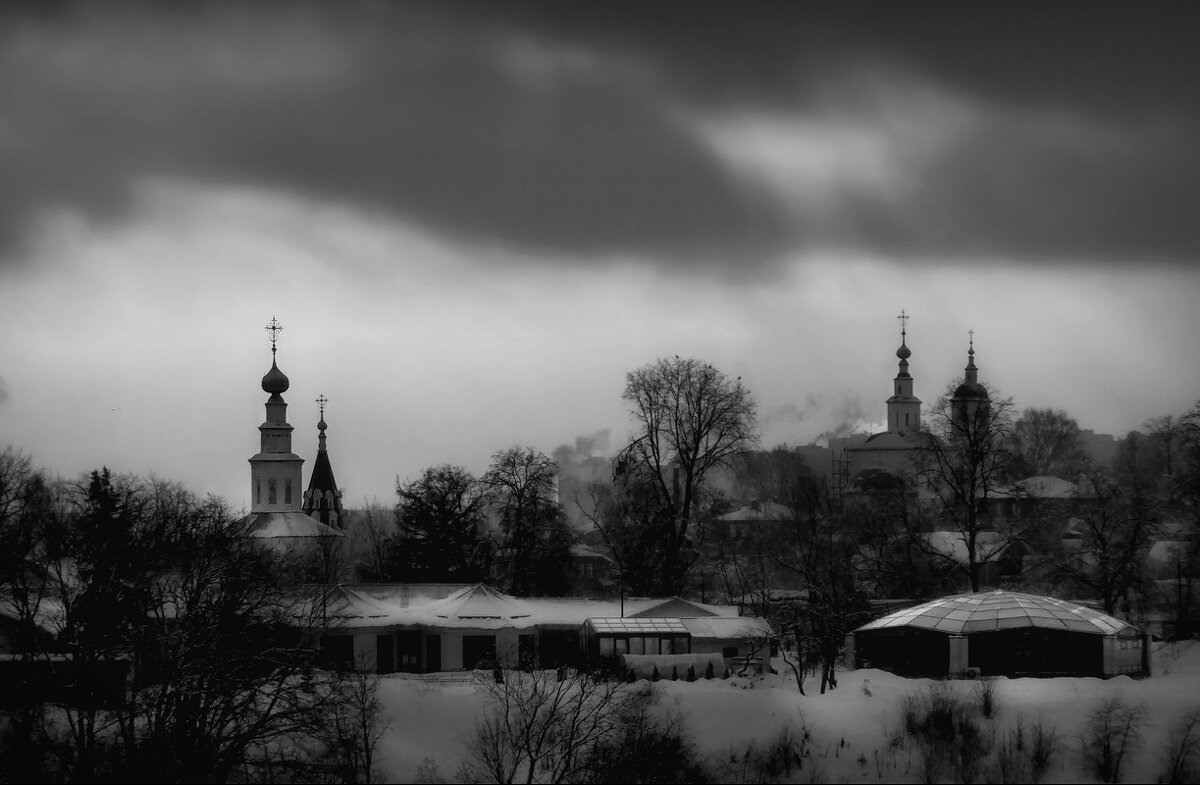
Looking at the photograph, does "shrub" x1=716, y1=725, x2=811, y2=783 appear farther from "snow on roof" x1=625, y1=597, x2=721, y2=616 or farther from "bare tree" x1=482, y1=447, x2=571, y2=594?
"bare tree" x1=482, y1=447, x2=571, y2=594

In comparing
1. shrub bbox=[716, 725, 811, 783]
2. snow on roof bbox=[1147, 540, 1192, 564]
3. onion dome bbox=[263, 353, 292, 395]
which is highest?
onion dome bbox=[263, 353, 292, 395]

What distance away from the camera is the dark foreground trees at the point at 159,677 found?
23.4m

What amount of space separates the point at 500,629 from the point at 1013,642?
13138 mm

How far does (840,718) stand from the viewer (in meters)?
26.4

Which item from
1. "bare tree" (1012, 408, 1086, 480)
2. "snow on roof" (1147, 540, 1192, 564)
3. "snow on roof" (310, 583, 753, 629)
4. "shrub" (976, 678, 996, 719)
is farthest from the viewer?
"bare tree" (1012, 408, 1086, 480)

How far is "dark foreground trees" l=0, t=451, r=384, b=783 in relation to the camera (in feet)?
76.6

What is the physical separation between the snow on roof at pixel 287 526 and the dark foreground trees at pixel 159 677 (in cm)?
2429

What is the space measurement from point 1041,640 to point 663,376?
51.9ft

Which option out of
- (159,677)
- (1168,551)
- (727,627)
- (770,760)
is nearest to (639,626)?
(727,627)

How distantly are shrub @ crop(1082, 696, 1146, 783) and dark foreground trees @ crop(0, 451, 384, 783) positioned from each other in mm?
12622

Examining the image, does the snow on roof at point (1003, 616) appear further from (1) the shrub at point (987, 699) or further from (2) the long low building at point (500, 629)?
(2) the long low building at point (500, 629)

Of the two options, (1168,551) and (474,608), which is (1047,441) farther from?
(474,608)

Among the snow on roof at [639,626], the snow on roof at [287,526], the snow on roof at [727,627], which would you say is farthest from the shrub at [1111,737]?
the snow on roof at [287,526]

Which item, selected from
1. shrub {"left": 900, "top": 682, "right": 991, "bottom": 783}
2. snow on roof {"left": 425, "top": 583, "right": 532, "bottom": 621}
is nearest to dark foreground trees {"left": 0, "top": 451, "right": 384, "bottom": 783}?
snow on roof {"left": 425, "top": 583, "right": 532, "bottom": 621}
